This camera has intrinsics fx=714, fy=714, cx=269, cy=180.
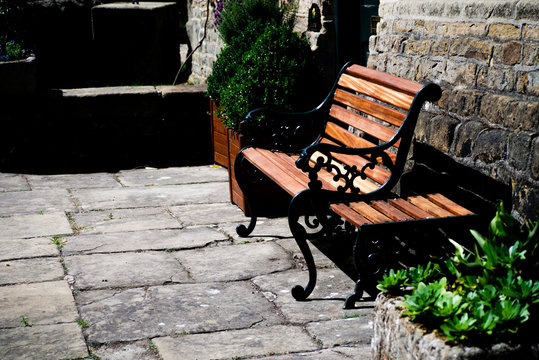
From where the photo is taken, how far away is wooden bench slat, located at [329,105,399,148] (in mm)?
4031

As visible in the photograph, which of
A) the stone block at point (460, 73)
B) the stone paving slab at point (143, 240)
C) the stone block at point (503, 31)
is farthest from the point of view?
the stone paving slab at point (143, 240)

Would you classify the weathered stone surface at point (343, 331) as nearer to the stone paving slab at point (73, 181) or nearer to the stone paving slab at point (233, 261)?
the stone paving slab at point (233, 261)

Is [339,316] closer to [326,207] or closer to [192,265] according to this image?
[326,207]

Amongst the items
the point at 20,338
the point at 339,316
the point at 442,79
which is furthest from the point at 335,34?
the point at 20,338

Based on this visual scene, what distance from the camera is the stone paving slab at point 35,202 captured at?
550 cm

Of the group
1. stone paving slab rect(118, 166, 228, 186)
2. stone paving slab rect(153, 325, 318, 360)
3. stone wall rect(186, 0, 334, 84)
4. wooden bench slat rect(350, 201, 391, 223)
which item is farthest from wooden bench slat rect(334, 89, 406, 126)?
stone paving slab rect(118, 166, 228, 186)

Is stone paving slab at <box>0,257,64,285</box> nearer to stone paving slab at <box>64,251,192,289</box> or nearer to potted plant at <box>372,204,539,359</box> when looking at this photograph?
stone paving slab at <box>64,251,192,289</box>

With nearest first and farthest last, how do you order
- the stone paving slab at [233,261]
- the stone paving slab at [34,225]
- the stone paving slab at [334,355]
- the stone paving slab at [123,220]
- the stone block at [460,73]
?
the stone paving slab at [334,355] < the stone block at [460,73] < the stone paving slab at [233,261] < the stone paving slab at [34,225] < the stone paving slab at [123,220]

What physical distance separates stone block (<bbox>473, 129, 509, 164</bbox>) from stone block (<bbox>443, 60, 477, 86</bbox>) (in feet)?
1.08

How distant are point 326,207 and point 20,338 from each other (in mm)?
1666

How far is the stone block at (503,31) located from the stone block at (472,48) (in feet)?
0.17

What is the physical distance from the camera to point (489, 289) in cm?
238

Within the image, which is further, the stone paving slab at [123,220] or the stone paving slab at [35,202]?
the stone paving slab at [35,202]

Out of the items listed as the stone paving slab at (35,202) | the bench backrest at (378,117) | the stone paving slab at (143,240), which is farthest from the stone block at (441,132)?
the stone paving slab at (35,202)
